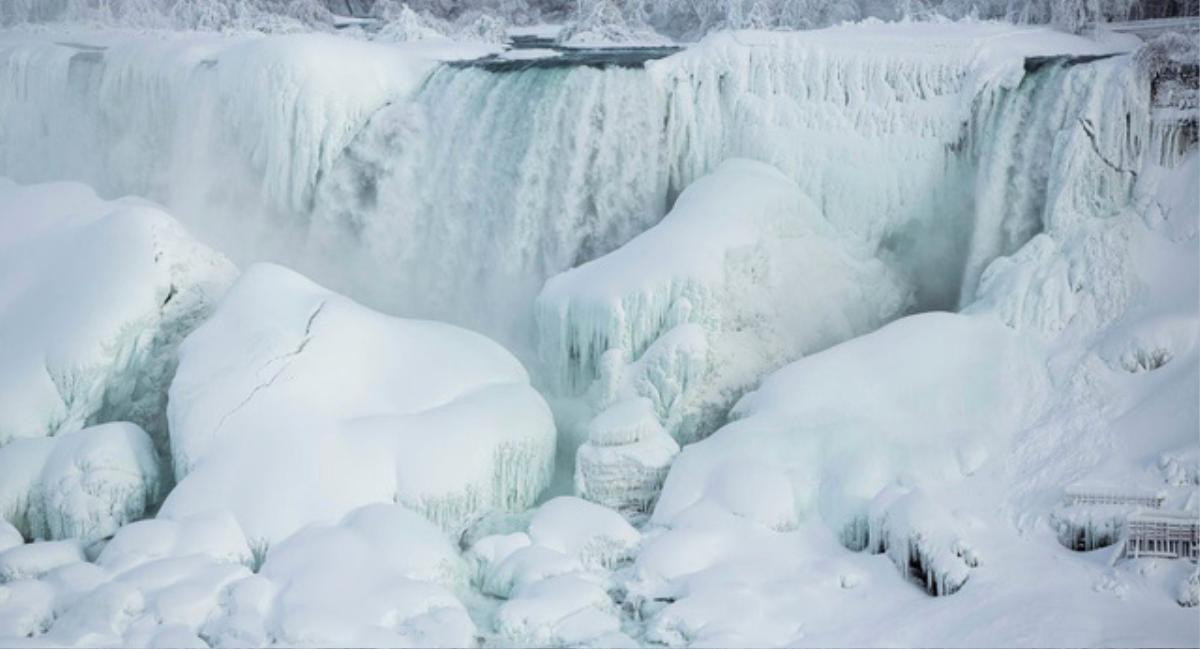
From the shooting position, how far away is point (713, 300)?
10.8m

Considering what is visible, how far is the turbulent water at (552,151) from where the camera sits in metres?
11.0

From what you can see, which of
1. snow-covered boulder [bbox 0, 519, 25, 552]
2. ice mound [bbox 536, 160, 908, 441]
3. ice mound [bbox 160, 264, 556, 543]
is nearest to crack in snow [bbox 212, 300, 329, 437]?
ice mound [bbox 160, 264, 556, 543]

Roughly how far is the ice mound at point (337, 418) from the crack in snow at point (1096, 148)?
439cm

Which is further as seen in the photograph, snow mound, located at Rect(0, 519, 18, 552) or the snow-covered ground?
snow mound, located at Rect(0, 519, 18, 552)

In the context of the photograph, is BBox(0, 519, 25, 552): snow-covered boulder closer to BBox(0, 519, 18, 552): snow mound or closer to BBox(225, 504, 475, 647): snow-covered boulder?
BBox(0, 519, 18, 552): snow mound

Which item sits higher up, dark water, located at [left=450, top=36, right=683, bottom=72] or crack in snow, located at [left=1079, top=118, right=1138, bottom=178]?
dark water, located at [left=450, top=36, right=683, bottom=72]

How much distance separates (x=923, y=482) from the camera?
30.5 ft

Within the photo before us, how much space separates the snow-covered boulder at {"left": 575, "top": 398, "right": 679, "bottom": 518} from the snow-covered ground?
29 millimetres

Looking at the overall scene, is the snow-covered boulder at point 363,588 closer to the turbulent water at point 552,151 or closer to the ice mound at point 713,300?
the ice mound at point 713,300

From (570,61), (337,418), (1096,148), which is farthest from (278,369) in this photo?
(1096,148)

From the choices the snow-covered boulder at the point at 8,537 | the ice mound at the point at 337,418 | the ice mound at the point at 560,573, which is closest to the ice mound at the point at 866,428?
the ice mound at the point at 560,573

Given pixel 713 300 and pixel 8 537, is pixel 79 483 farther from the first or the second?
pixel 713 300

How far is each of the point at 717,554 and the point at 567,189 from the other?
4.34 meters

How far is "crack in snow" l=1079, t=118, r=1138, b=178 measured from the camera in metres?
10.3
